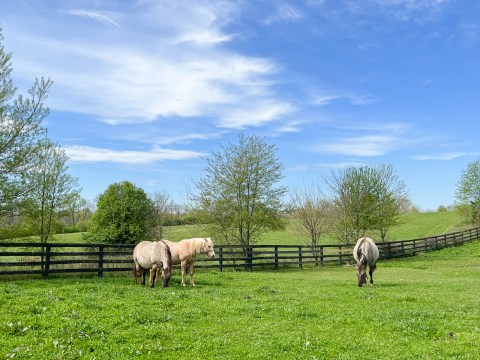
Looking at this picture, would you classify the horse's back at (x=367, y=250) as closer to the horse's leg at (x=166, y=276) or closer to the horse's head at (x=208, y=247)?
the horse's head at (x=208, y=247)

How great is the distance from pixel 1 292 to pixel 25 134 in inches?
311

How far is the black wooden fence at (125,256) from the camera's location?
14.6m

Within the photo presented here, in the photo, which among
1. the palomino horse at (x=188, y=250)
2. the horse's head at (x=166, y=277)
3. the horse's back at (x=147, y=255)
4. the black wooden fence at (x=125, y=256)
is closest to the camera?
the horse's head at (x=166, y=277)

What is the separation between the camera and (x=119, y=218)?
93.9 feet

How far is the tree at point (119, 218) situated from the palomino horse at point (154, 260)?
14.9 meters

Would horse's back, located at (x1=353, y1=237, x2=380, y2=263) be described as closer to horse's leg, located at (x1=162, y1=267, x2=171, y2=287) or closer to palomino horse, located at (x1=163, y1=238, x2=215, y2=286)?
palomino horse, located at (x1=163, y1=238, x2=215, y2=286)

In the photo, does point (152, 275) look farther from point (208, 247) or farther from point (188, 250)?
point (208, 247)

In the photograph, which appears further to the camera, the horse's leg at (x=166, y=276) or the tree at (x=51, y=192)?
the tree at (x=51, y=192)

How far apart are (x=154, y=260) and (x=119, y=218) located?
53.6 feet

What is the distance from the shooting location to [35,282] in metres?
13.2

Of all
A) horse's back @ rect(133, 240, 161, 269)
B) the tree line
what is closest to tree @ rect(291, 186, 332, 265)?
the tree line

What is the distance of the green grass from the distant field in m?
25.8

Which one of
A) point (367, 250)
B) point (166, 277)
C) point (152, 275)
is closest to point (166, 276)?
point (166, 277)

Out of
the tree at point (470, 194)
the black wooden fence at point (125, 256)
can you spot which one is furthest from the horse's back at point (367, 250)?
the tree at point (470, 194)
